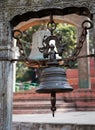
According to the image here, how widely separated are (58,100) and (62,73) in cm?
616

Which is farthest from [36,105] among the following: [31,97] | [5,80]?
[5,80]

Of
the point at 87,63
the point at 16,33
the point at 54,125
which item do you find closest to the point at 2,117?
the point at 16,33

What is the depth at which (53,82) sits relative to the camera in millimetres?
3242

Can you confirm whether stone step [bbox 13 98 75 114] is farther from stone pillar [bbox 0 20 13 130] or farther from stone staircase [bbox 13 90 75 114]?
stone pillar [bbox 0 20 13 130]

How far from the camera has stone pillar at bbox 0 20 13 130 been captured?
3.37m

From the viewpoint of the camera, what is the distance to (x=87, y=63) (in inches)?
438

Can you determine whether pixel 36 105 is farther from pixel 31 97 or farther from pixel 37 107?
pixel 31 97

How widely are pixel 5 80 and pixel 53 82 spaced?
1.76ft

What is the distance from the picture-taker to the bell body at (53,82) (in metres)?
3.21

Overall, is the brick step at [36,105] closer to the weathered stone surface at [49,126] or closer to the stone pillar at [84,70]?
the stone pillar at [84,70]

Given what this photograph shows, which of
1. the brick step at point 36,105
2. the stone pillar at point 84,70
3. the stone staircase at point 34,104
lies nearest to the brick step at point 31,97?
the stone staircase at point 34,104

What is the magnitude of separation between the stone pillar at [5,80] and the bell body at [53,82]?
362 millimetres

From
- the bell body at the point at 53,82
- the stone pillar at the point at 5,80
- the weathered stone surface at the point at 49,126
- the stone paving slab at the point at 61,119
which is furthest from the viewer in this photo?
the stone paving slab at the point at 61,119

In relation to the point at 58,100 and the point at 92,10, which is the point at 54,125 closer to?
the point at 92,10
